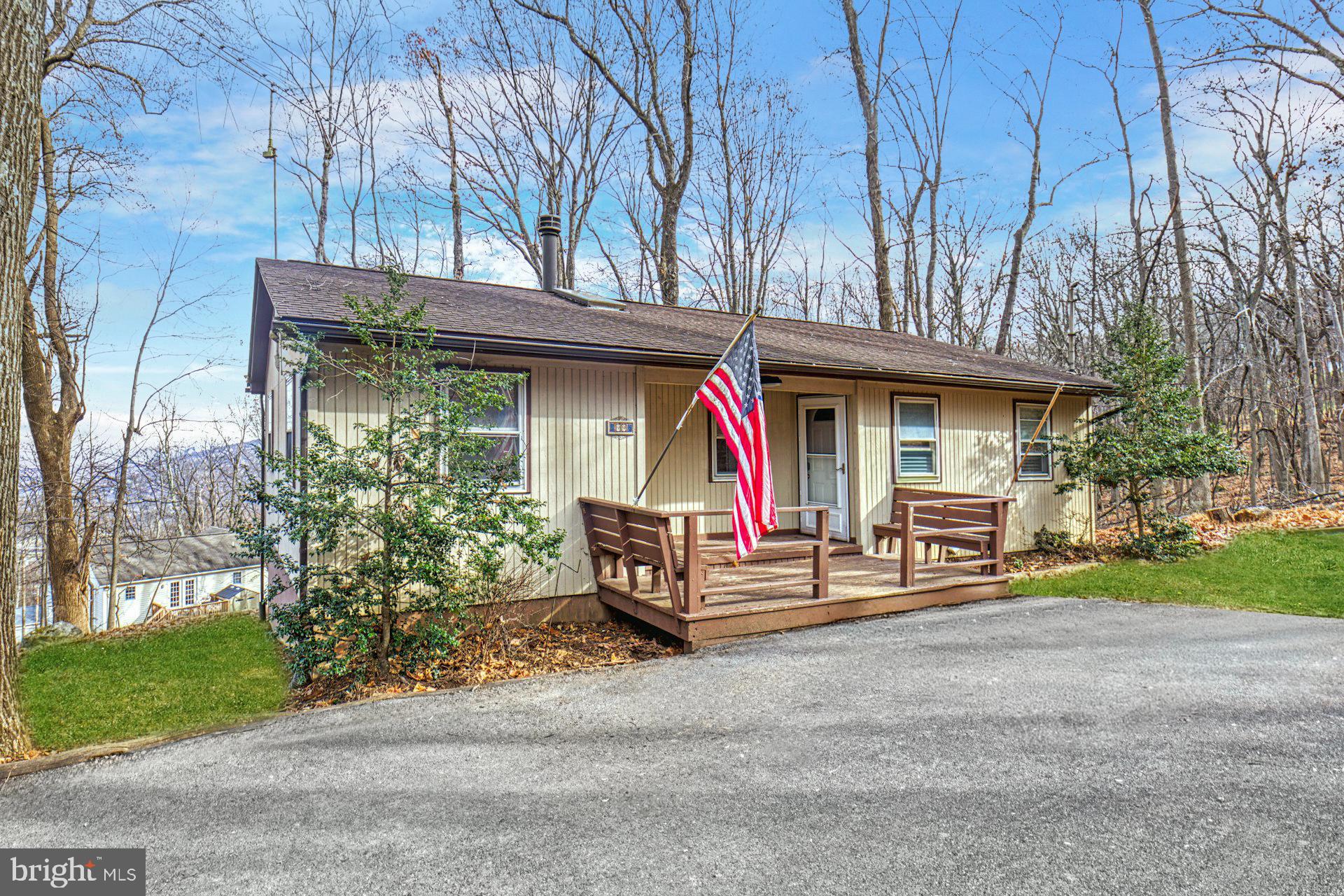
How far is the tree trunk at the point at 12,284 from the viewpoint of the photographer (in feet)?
13.0

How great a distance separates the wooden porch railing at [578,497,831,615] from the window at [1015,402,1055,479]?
503 centimetres

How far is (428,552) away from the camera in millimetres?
5160

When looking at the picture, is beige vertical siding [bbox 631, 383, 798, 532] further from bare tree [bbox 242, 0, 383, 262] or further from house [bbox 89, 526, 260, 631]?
house [bbox 89, 526, 260, 631]

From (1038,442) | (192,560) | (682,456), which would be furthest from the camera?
(192,560)

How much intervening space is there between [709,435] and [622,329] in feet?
6.63

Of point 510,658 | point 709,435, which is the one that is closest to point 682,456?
point 709,435

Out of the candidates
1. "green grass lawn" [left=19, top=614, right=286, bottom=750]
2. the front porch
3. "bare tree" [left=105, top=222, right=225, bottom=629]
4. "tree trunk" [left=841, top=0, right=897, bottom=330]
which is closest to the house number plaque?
the front porch

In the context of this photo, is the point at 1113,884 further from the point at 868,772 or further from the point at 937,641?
the point at 937,641

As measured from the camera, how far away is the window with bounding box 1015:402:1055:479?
1034cm

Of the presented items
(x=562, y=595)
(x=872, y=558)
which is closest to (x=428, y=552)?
(x=562, y=595)

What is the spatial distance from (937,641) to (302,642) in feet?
15.9

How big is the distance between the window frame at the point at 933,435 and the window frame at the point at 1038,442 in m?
1.38

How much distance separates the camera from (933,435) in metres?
9.62

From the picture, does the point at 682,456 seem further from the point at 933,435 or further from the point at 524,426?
the point at 933,435
